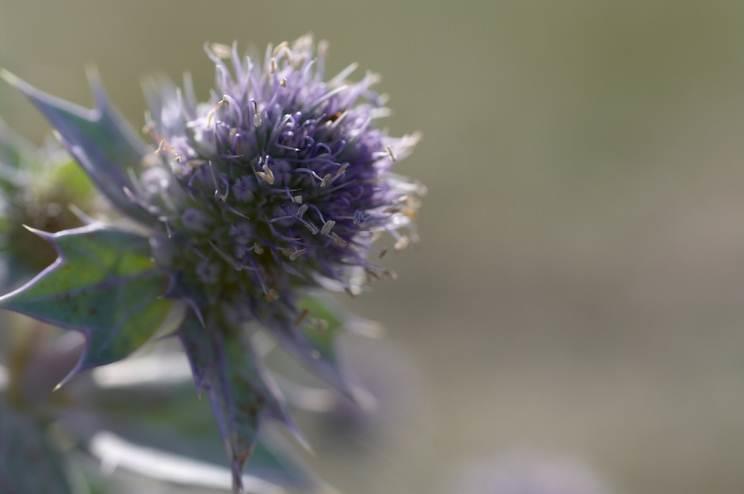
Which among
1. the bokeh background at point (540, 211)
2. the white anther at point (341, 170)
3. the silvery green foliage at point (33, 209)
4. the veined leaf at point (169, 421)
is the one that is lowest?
the veined leaf at point (169, 421)

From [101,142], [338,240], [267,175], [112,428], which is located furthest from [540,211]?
[267,175]

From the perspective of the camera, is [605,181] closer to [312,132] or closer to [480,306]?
[480,306]

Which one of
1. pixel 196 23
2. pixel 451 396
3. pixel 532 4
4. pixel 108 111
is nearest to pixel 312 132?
pixel 108 111

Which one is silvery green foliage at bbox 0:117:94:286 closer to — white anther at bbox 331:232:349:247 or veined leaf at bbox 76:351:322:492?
veined leaf at bbox 76:351:322:492

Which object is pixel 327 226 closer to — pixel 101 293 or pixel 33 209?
pixel 101 293

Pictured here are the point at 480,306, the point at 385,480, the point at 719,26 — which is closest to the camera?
the point at 385,480

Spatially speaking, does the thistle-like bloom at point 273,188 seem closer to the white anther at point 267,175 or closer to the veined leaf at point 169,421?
the white anther at point 267,175

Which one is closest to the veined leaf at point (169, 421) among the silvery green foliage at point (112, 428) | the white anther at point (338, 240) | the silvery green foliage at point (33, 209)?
the silvery green foliage at point (112, 428)
